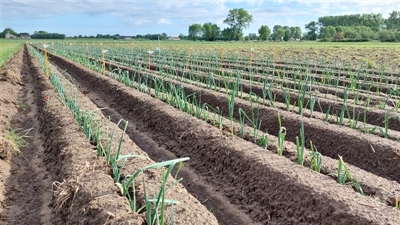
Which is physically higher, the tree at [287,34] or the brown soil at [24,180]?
the tree at [287,34]

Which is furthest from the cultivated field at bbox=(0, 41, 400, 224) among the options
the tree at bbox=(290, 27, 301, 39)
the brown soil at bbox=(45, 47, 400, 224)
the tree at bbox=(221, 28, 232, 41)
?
the tree at bbox=(290, 27, 301, 39)

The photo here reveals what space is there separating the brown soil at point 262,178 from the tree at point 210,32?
271ft

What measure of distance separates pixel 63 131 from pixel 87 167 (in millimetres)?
1391

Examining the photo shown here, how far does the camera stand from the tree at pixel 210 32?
85838mm

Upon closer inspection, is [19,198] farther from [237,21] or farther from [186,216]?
[237,21]

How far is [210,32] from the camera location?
87.4m

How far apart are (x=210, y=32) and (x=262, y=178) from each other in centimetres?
8672

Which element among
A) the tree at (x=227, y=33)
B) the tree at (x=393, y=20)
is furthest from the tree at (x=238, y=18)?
the tree at (x=393, y=20)

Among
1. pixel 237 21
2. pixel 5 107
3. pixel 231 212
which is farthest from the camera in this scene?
pixel 237 21

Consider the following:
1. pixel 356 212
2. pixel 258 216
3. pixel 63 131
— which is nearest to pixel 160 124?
pixel 63 131

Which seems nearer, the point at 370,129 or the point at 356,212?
the point at 356,212

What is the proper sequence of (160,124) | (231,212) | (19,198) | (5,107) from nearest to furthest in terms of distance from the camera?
1. (231,212)
2. (19,198)
3. (160,124)
4. (5,107)

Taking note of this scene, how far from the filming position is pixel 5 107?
6.33 m

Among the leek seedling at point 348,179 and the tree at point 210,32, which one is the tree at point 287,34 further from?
the leek seedling at point 348,179
